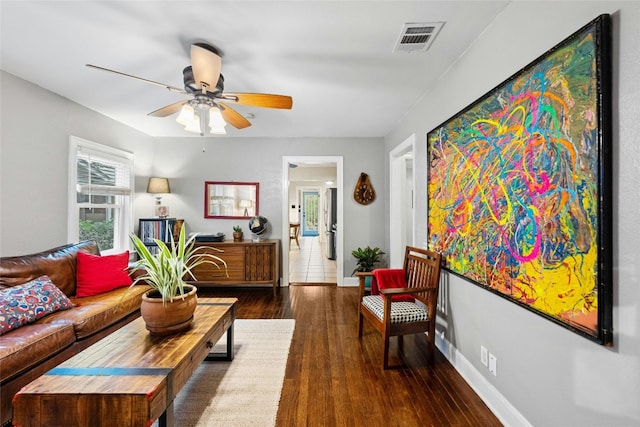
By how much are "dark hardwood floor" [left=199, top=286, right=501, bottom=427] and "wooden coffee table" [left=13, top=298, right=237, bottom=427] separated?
70 centimetres

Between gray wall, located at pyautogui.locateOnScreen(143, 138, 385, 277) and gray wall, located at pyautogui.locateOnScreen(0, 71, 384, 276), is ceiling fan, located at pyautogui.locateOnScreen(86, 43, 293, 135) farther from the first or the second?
gray wall, located at pyautogui.locateOnScreen(143, 138, 385, 277)

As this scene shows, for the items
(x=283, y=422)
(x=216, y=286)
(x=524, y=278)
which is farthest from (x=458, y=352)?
(x=216, y=286)

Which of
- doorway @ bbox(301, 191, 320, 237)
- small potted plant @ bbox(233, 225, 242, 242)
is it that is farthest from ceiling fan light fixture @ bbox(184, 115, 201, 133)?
doorway @ bbox(301, 191, 320, 237)

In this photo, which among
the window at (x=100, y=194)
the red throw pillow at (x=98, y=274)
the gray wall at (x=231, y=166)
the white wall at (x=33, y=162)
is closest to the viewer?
the white wall at (x=33, y=162)

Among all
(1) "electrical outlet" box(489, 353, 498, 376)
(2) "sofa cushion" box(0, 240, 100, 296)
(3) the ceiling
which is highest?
(3) the ceiling

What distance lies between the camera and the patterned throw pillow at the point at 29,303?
1.75m

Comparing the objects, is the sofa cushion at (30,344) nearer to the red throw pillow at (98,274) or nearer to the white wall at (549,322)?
the red throw pillow at (98,274)

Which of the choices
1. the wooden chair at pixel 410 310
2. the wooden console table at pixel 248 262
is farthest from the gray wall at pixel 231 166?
the wooden chair at pixel 410 310

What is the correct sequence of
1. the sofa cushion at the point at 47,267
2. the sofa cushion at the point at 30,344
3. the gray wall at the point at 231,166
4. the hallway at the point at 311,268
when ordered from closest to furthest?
the sofa cushion at the point at 30,344 → the sofa cushion at the point at 47,267 → the gray wall at the point at 231,166 → the hallway at the point at 311,268

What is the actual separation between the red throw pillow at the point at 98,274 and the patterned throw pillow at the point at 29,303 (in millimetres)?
306

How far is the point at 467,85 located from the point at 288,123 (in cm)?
233

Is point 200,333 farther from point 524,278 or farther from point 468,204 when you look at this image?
point 468,204

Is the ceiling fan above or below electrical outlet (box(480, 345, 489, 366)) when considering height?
above

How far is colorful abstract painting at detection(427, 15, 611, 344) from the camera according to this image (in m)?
1.03
